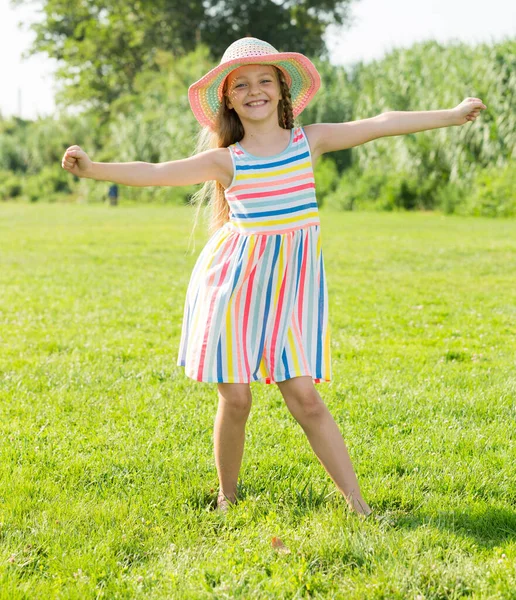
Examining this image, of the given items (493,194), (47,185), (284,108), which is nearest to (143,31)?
(47,185)

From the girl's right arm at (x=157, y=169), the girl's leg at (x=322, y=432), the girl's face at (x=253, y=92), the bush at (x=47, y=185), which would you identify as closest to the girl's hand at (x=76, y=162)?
the girl's right arm at (x=157, y=169)

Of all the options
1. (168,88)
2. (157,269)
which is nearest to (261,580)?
(157,269)

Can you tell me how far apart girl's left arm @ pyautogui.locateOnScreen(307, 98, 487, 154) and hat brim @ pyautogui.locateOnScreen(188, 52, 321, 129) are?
A: 0.88 ft

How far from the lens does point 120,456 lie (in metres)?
3.86

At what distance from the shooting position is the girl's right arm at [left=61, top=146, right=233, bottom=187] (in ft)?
10.2

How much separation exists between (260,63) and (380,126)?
58cm

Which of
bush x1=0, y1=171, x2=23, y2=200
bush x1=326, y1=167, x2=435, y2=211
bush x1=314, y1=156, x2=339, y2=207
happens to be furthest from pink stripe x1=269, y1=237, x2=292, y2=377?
bush x1=0, y1=171, x2=23, y2=200

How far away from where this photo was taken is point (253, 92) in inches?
134

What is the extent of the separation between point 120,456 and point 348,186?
59.9 ft

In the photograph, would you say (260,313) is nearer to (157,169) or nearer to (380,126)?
(157,169)

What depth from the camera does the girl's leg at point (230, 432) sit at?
3281mm

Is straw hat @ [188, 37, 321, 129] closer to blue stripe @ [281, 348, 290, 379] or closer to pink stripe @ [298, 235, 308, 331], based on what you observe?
pink stripe @ [298, 235, 308, 331]

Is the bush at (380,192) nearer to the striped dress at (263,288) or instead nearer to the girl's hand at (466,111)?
the girl's hand at (466,111)

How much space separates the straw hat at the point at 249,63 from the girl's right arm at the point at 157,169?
0.92ft
